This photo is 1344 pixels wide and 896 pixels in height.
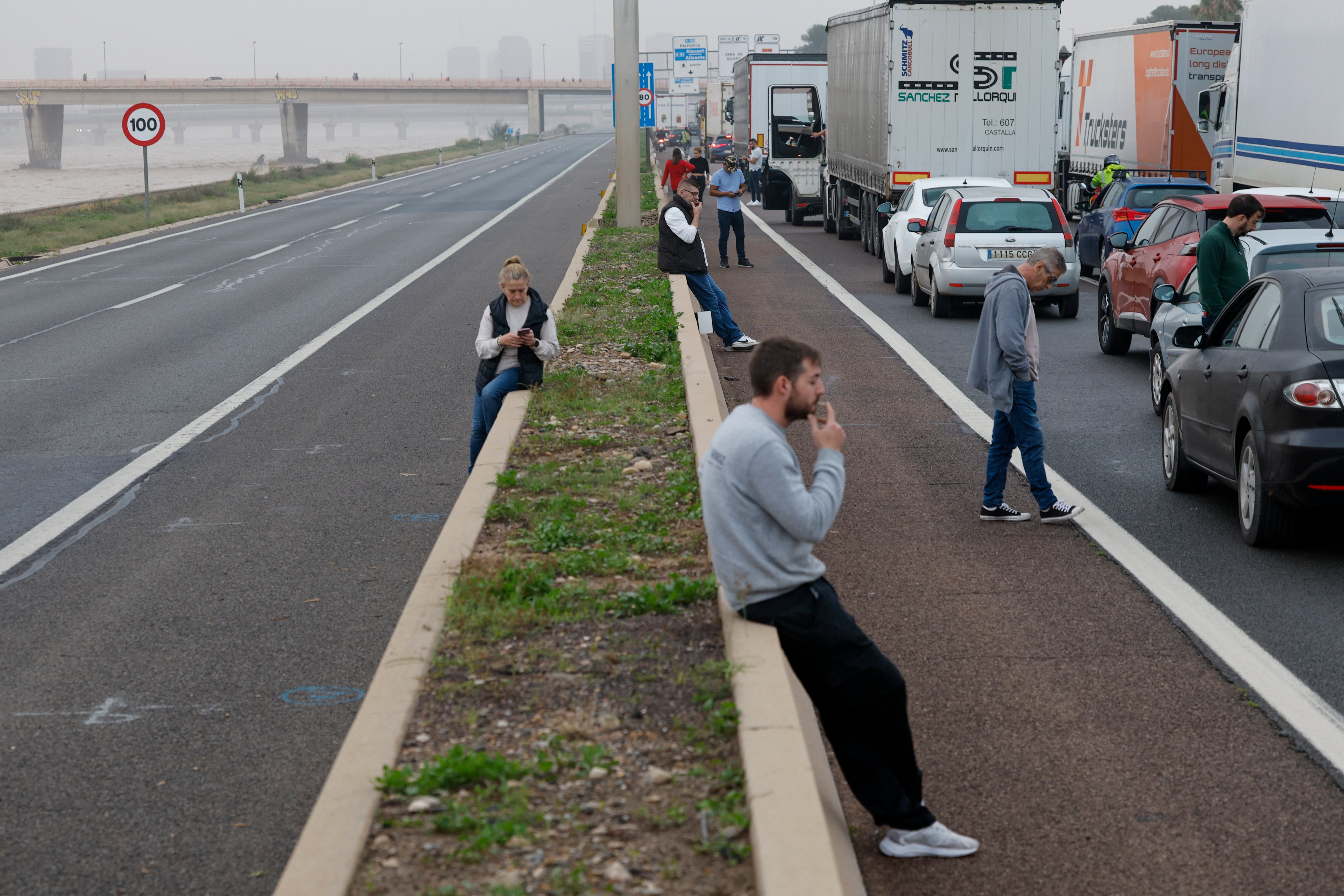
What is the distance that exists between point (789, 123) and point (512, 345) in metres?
30.8

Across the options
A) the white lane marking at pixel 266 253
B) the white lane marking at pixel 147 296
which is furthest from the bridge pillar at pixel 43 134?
the white lane marking at pixel 147 296

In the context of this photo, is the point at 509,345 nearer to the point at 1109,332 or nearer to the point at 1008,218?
the point at 1109,332

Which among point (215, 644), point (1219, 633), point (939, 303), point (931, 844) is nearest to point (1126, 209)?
point (939, 303)

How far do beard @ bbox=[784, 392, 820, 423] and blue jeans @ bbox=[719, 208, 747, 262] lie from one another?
19.5m

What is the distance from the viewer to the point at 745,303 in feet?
65.6

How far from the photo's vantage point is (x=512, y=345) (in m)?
9.68

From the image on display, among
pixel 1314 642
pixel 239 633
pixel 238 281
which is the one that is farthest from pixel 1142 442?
pixel 238 281

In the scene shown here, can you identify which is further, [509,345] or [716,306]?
[716,306]

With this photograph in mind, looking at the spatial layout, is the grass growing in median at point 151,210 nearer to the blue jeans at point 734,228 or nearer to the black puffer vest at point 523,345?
the blue jeans at point 734,228

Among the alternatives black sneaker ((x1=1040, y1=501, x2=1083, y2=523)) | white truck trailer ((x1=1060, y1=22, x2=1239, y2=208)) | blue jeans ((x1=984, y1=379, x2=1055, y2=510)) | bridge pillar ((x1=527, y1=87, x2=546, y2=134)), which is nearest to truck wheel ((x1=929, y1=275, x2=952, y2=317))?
blue jeans ((x1=984, y1=379, x2=1055, y2=510))

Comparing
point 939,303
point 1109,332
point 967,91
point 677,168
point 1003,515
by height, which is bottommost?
point 1003,515

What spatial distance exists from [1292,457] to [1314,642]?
58.2 inches

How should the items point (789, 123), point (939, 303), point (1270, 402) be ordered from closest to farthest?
point (1270, 402) → point (939, 303) → point (789, 123)

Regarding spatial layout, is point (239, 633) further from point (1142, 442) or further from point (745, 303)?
point (745, 303)
